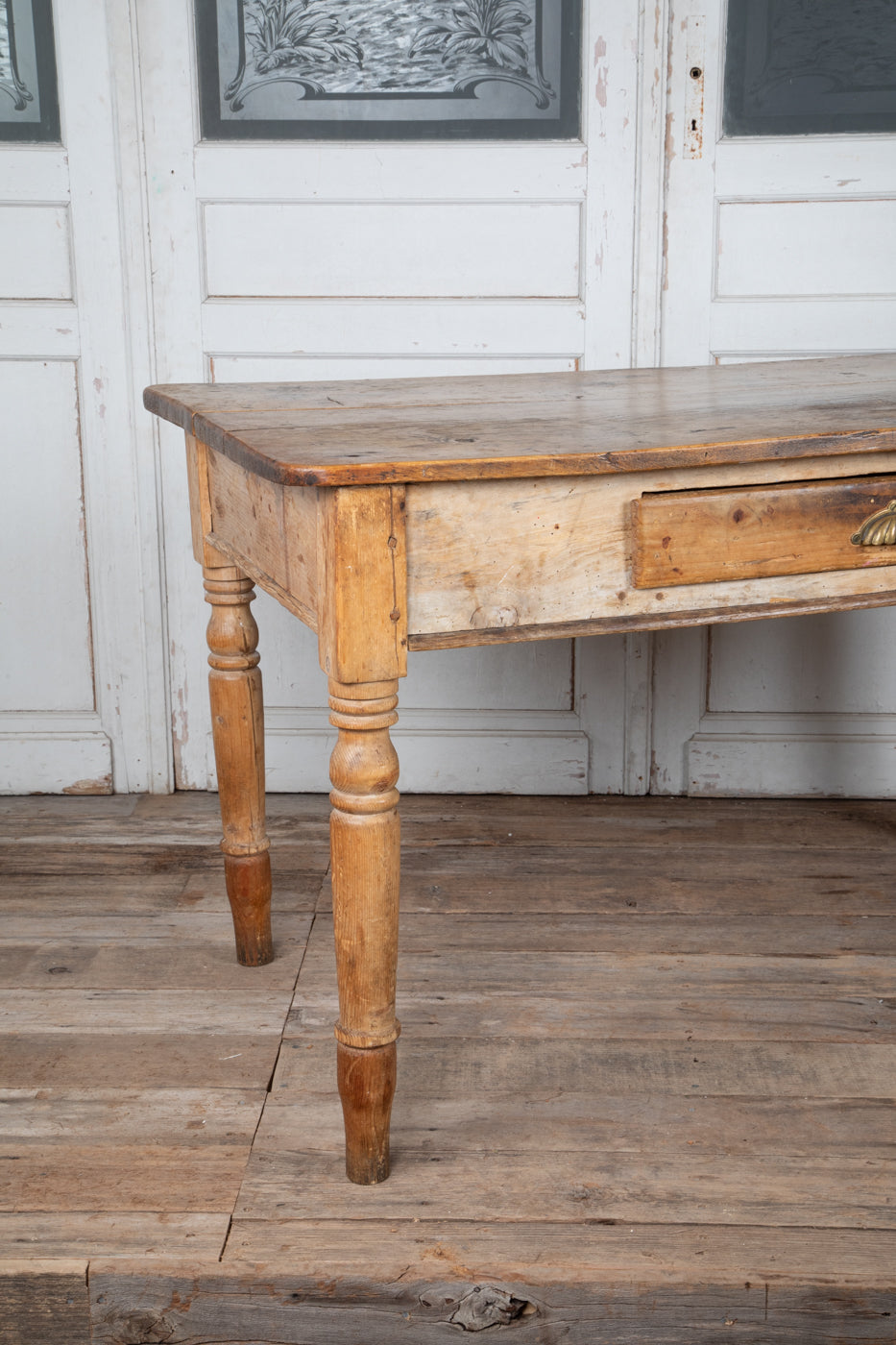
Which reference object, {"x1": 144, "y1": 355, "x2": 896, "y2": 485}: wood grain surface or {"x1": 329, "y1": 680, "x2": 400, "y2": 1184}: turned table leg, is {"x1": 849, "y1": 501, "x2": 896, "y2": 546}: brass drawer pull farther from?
{"x1": 329, "y1": 680, "x2": 400, "y2": 1184}: turned table leg

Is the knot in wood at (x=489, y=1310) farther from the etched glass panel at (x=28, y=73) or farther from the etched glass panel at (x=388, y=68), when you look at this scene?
the etched glass panel at (x=28, y=73)

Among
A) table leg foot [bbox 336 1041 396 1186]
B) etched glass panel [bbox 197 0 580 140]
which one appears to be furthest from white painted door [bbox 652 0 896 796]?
table leg foot [bbox 336 1041 396 1186]

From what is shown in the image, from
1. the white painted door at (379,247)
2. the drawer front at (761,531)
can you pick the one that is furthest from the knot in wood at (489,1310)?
the white painted door at (379,247)

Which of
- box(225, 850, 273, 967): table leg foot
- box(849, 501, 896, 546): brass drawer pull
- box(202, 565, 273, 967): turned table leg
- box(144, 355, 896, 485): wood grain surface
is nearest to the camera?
box(144, 355, 896, 485): wood grain surface

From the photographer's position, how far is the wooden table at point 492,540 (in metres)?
1.28

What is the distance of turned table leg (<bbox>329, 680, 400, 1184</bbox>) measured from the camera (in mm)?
1341

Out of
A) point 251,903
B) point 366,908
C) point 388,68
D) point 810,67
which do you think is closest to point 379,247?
point 388,68

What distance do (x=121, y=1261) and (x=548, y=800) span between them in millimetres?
1527

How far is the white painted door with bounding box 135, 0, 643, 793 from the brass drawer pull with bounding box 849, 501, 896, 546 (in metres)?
1.26

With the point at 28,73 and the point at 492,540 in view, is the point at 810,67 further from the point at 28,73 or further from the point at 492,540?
the point at 492,540

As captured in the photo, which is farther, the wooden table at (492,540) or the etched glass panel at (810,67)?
the etched glass panel at (810,67)

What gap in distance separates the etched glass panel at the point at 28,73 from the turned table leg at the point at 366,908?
5.64ft

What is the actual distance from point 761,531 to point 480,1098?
80 centimetres

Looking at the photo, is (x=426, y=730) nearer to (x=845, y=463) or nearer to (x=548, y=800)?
(x=548, y=800)
